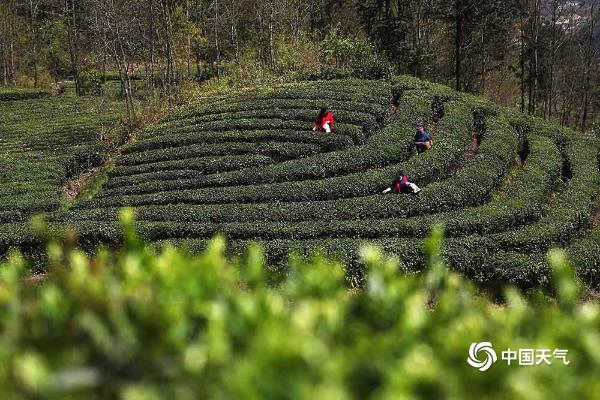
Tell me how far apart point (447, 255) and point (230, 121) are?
46.1 ft

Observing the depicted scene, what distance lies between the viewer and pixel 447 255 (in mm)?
13312

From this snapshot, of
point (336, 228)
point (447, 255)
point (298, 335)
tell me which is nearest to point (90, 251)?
point (336, 228)

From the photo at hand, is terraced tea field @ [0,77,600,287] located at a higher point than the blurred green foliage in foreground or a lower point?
lower

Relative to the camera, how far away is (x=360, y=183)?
58.6 ft

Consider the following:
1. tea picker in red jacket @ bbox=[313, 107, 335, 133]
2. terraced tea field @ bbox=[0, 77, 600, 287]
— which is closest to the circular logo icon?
terraced tea field @ bbox=[0, 77, 600, 287]

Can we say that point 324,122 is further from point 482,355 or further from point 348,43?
point 482,355

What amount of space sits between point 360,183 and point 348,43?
2035cm

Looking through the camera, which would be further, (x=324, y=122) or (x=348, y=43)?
(x=348, y=43)

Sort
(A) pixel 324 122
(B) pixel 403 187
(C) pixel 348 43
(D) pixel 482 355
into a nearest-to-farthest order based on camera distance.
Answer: (D) pixel 482 355 → (B) pixel 403 187 → (A) pixel 324 122 → (C) pixel 348 43

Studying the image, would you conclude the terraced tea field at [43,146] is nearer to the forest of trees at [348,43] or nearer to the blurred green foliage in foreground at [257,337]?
the forest of trees at [348,43]

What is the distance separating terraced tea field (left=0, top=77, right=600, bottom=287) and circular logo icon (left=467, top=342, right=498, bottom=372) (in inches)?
408

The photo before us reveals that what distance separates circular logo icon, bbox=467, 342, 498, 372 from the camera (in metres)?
2.67

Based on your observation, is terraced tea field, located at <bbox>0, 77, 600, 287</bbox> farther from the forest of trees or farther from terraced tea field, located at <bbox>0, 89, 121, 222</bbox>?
the forest of trees

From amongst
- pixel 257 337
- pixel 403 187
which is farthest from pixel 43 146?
pixel 257 337
